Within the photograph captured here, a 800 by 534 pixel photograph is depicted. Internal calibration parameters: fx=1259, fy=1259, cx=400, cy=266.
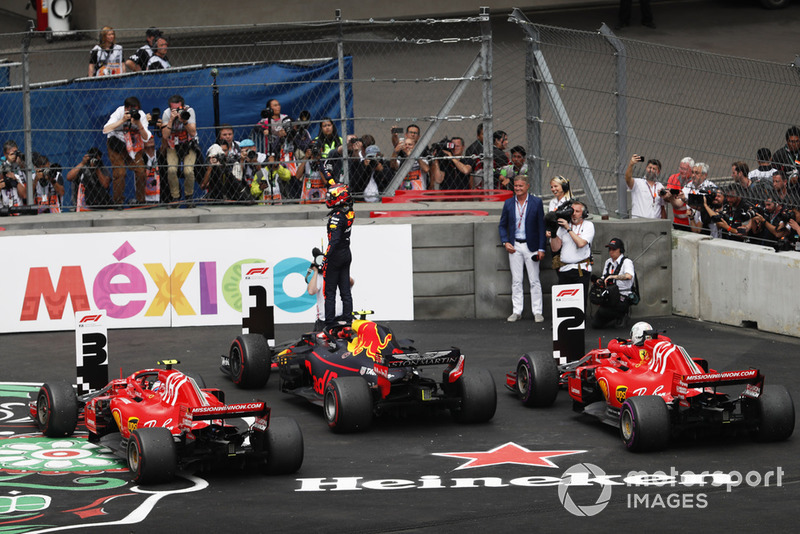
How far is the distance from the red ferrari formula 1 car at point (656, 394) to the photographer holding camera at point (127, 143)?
744 centimetres

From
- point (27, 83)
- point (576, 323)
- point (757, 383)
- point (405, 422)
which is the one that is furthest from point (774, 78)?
point (27, 83)

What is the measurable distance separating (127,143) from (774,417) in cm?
1020

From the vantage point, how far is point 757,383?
11.4 m

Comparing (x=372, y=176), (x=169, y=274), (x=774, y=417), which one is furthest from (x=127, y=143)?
(x=774, y=417)

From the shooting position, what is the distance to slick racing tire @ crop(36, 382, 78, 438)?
11820mm

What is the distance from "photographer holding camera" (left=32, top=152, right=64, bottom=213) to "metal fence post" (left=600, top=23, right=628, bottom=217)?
25.9ft

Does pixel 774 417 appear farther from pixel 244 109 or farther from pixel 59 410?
pixel 244 109

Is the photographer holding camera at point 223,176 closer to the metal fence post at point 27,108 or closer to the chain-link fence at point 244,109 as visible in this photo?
the chain-link fence at point 244,109

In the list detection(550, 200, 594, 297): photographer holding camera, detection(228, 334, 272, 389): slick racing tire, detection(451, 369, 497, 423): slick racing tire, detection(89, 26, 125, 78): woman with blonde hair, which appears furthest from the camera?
detection(89, 26, 125, 78): woman with blonde hair

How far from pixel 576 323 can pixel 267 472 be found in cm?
446

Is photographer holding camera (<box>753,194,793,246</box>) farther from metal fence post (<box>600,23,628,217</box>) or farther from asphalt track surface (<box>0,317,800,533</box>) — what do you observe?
asphalt track surface (<box>0,317,800,533</box>)

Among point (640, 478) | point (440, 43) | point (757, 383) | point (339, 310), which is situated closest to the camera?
point (640, 478)

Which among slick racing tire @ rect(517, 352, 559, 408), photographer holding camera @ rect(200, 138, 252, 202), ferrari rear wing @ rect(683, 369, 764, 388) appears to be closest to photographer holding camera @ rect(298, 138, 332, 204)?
photographer holding camera @ rect(200, 138, 252, 202)

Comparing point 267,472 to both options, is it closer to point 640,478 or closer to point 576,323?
point 640,478
